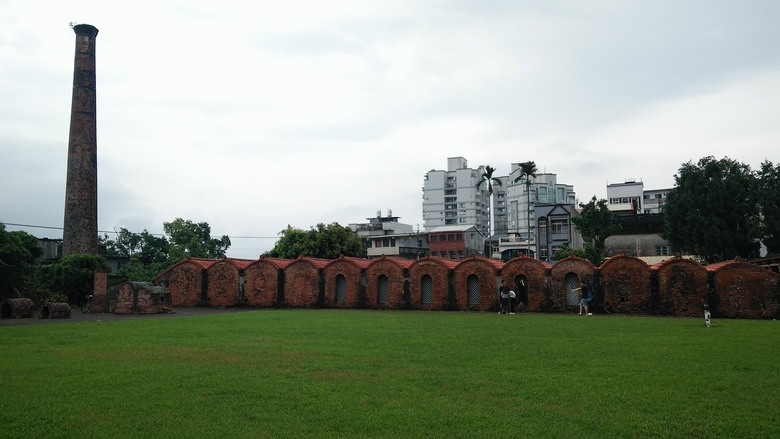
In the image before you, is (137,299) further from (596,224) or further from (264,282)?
(596,224)

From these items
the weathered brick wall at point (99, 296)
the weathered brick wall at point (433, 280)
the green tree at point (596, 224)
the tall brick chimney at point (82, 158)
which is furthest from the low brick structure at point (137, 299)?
the green tree at point (596, 224)

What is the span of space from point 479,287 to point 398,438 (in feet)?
94.8

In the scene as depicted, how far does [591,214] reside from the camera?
51.3 metres

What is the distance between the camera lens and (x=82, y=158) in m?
43.2

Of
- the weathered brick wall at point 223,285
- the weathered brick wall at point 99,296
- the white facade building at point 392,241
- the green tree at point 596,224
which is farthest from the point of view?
the white facade building at point 392,241

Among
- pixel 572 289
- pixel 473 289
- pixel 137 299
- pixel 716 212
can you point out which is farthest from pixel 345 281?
pixel 716 212

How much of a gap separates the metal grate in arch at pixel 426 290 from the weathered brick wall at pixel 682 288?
12366 mm

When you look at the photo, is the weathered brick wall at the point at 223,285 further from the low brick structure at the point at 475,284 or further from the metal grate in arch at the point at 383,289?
the metal grate in arch at the point at 383,289

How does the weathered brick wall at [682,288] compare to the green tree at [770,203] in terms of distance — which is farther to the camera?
the green tree at [770,203]

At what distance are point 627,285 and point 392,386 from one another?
24.7 meters

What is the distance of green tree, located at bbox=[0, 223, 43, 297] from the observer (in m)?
31.9

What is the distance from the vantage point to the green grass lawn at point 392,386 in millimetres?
8188

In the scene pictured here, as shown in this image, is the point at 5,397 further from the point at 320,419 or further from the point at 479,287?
the point at 479,287

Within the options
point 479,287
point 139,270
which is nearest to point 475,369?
point 479,287
